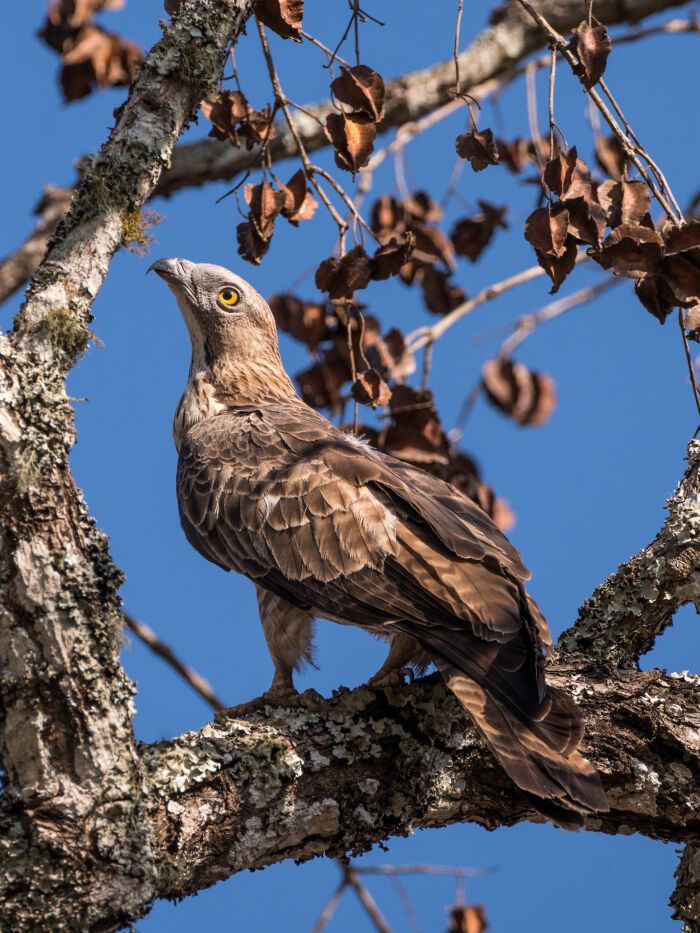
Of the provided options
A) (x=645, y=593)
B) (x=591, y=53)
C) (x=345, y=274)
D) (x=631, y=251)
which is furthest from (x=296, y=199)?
(x=645, y=593)

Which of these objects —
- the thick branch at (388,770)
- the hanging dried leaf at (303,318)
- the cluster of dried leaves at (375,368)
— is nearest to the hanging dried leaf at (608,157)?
the cluster of dried leaves at (375,368)

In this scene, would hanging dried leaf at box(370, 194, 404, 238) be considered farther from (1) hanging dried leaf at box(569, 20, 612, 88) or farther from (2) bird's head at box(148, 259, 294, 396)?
(1) hanging dried leaf at box(569, 20, 612, 88)

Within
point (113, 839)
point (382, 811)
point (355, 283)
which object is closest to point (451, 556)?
point (382, 811)

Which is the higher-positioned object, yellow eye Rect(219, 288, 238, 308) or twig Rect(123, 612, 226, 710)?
yellow eye Rect(219, 288, 238, 308)

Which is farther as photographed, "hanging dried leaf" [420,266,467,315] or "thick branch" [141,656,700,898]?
"hanging dried leaf" [420,266,467,315]

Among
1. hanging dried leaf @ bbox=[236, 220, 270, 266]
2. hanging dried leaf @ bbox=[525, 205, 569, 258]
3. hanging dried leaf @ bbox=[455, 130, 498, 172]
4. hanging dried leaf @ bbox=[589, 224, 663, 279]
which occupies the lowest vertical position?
hanging dried leaf @ bbox=[589, 224, 663, 279]

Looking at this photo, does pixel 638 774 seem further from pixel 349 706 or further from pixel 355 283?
pixel 355 283

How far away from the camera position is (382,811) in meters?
3.38

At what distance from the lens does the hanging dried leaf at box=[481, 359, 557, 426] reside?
576 centimetres

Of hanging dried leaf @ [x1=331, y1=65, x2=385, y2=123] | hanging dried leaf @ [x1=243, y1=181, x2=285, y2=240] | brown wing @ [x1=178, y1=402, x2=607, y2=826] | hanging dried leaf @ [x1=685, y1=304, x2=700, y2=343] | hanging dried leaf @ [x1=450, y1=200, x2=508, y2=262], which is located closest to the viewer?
brown wing @ [x1=178, y1=402, x2=607, y2=826]

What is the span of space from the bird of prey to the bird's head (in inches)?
14.4

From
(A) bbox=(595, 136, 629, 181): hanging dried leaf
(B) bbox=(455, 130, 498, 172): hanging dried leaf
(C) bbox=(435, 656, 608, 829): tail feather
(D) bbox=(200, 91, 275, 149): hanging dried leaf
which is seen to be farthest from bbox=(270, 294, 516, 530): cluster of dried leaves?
(C) bbox=(435, 656, 608, 829): tail feather

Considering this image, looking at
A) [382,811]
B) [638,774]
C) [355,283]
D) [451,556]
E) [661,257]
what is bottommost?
[638,774]

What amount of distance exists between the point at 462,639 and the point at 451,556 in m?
0.34
